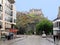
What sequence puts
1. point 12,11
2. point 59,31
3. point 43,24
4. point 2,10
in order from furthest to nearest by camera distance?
point 43,24 → point 12,11 → point 2,10 → point 59,31

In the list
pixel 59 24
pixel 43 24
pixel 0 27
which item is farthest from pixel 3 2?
pixel 43 24

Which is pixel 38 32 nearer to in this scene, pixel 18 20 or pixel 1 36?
pixel 18 20

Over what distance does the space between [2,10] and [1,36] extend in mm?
8812

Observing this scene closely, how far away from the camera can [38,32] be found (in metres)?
122

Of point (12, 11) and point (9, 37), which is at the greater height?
point (12, 11)

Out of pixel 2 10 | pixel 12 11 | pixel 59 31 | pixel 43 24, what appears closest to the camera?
pixel 59 31

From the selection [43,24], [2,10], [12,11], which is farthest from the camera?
[43,24]

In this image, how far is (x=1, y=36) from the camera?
6969 cm

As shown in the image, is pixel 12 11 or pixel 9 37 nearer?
pixel 9 37

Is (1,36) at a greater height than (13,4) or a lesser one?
lesser

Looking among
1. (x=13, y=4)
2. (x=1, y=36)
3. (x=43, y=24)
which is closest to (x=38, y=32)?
(x=43, y=24)

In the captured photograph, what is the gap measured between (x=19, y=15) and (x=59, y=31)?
276ft

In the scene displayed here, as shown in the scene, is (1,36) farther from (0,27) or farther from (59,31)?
(59,31)

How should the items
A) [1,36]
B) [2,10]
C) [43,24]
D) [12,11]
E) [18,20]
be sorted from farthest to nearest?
[18,20]
[43,24]
[12,11]
[2,10]
[1,36]
